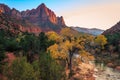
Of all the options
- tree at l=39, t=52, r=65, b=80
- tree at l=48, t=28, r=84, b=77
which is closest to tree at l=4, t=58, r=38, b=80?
tree at l=39, t=52, r=65, b=80

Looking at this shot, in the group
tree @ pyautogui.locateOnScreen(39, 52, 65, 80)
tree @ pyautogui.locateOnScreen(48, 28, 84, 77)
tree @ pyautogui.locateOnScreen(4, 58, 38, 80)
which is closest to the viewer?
tree @ pyautogui.locateOnScreen(4, 58, 38, 80)

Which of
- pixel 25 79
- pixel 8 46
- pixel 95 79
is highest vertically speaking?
pixel 8 46

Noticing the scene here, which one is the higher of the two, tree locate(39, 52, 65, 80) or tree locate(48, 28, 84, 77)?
tree locate(48, 28, 84, 77)

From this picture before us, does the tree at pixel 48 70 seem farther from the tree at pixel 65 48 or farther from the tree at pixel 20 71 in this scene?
the tree at pixel 65 48

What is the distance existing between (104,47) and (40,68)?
101m

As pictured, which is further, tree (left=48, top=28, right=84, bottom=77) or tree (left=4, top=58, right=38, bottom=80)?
tree (left=48, top=28, right=84, bottom=77)

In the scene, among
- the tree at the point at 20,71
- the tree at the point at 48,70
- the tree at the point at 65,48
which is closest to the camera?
the tree at the point at 20,71

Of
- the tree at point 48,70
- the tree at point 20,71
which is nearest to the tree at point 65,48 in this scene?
the tree at point 48,70

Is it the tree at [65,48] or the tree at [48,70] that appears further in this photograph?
the tree at [65,48]

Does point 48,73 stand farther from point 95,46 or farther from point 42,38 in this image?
point 95,46

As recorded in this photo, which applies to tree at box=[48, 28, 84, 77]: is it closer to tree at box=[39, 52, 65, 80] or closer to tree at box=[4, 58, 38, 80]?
tree at box=[39, 52, 65, 80]

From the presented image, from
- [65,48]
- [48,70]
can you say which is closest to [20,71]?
[48,70]

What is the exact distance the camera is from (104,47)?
5423 inches

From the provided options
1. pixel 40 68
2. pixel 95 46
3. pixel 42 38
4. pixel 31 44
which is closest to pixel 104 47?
pixel 95 46
